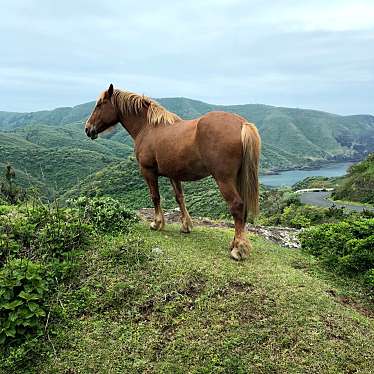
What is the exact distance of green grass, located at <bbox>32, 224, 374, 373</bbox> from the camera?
14.6ft

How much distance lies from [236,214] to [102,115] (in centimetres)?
348

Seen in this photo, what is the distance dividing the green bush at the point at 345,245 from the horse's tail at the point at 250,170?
240 cm

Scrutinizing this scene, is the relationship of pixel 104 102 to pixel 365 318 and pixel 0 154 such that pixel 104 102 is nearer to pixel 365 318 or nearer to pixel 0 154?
pixel 365 318

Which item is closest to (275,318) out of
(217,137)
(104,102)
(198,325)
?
(198,325)

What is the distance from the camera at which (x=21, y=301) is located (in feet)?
15.7

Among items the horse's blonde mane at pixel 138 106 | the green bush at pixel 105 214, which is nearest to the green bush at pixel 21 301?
the green bush at pixel 105 214

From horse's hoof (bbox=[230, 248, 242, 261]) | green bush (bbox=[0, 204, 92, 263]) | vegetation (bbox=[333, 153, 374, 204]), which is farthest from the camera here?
vegetation (bbox=[333, 153, 374, 204])

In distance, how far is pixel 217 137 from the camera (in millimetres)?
6105

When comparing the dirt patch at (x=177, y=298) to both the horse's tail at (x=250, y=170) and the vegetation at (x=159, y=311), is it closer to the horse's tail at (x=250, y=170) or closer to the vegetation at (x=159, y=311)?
the vegetation at (x=159, y=311)

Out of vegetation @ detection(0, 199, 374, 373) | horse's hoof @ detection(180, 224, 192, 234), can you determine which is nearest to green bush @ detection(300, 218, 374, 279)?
vegetation @ detection(0, 199, 374, 373)

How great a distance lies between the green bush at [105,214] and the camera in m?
7.01

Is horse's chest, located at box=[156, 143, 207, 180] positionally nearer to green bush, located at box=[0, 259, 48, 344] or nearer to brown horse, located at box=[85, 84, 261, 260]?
brown horse, located at box=[85, 84, 261, 260]

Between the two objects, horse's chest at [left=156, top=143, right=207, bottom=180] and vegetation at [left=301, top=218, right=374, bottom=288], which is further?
vegetation at [left=301, top=218, right=374, bottom=288]

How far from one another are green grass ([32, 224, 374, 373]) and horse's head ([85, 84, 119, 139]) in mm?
2464
